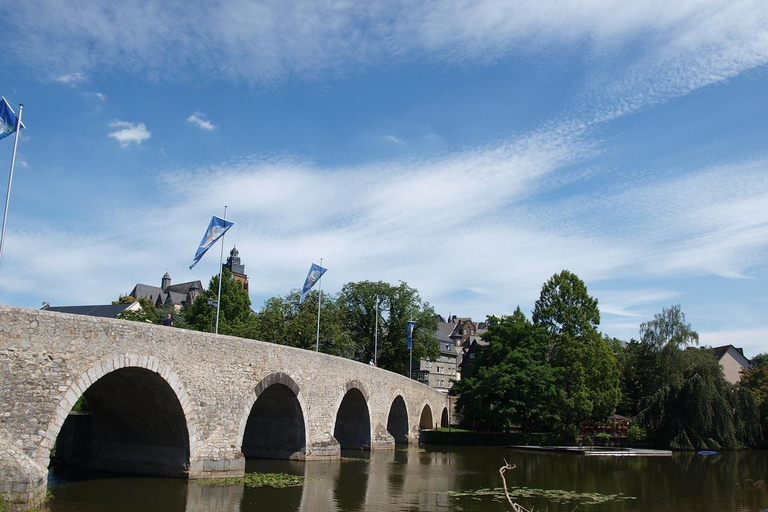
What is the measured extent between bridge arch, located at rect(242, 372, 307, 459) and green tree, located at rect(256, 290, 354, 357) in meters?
20.3

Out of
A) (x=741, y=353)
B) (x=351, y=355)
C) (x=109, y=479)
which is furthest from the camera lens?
(x=741, y=353)

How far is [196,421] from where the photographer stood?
18891 mm

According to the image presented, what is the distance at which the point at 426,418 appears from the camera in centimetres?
4966

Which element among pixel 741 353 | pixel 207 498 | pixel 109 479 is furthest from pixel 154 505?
pixel 741 353

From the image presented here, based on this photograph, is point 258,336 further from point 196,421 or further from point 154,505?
point 154,505

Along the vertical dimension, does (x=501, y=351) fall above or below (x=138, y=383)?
above

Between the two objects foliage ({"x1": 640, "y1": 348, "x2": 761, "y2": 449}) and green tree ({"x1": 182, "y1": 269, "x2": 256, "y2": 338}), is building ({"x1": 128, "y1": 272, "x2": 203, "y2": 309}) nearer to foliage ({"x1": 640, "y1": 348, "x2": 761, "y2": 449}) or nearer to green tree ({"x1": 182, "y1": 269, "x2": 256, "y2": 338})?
green tree ({"x1": 182, "y1": 269, "x2": 256, "y2": 338})

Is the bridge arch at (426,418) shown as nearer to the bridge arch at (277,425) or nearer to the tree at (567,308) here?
the tree at (567,308)

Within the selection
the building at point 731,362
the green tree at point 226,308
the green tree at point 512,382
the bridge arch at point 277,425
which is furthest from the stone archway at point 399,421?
the building at point 731,362

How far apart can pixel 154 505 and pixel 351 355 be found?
129 feet

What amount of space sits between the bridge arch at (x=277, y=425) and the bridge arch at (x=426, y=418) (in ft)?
75.1

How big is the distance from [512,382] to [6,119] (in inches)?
1338

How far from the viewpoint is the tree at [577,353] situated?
4134 cm

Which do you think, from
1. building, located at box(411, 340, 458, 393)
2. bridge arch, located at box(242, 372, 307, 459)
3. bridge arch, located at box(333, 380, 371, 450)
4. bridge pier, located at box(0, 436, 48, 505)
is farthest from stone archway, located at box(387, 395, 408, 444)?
bridge pier, located at box(0, 436, 48, 505)
